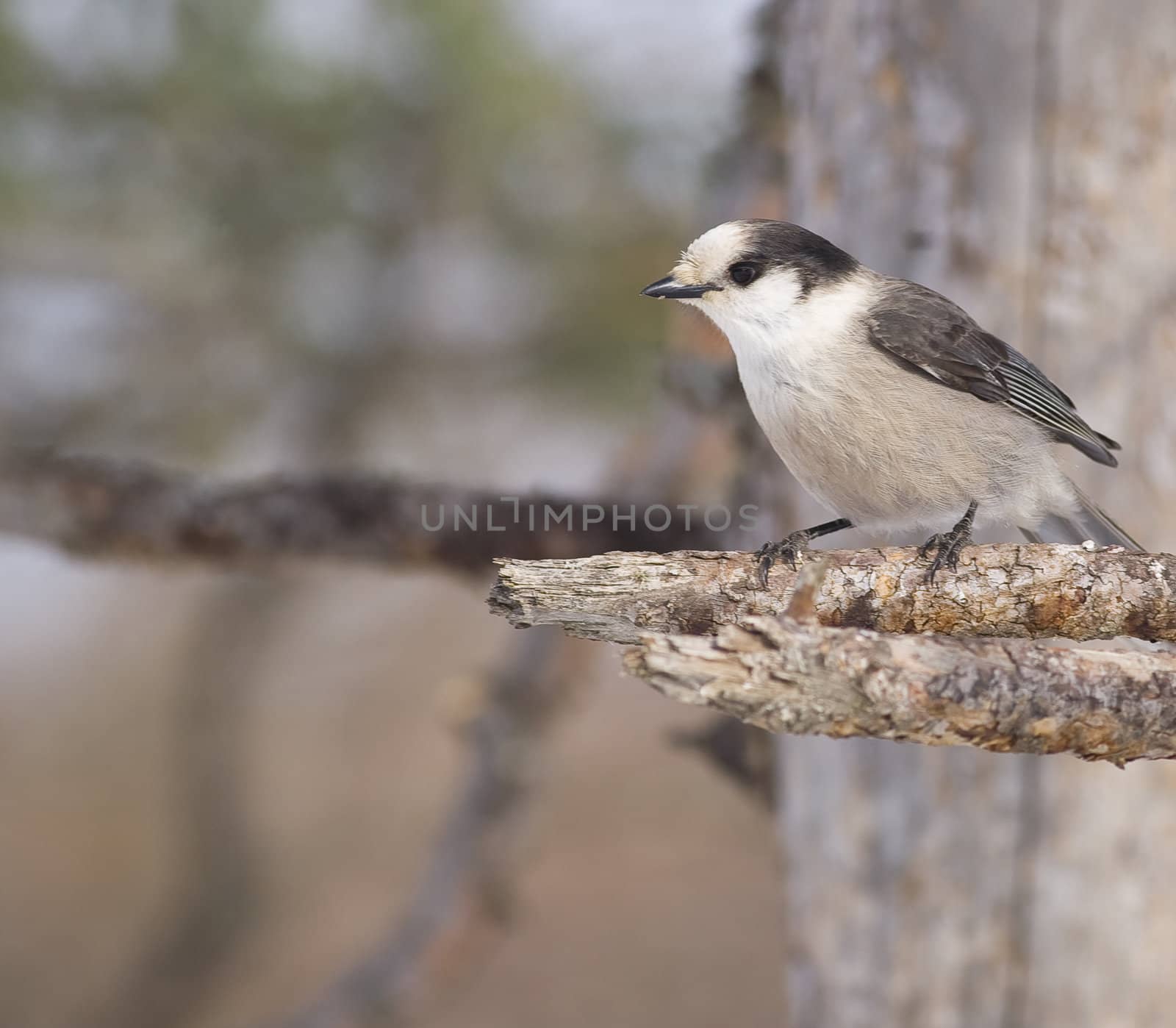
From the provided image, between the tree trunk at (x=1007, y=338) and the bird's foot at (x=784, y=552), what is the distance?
54 centimetres

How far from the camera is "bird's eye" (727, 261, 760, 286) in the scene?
4.40 ft

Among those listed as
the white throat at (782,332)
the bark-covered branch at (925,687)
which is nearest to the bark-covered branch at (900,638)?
the bark-covered branch at (925,687)

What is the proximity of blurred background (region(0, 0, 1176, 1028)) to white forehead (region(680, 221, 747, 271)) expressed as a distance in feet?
1.72

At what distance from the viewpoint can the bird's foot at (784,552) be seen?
1.17 metres

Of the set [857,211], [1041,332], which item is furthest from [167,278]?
[1041,332]

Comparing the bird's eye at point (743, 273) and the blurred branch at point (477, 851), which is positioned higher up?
the bird's eye at point (743, 273)

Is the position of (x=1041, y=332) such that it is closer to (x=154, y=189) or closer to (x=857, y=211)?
(x=857, y=211)

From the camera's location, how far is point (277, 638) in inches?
185

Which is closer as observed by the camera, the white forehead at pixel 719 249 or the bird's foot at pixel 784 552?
the bird's foot at pixel 784 552

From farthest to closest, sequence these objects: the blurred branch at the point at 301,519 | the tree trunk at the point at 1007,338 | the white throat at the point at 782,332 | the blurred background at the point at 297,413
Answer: the blurred background at the point at 297,413, the blurred branch at the point at 301,519, the tree trunk at the point at 1007,338, the white throat at the point at 782,332

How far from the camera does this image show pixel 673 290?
129 centimetres

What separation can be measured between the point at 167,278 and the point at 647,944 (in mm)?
3627

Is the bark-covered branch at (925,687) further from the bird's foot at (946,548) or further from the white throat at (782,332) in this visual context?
the white throat at (782,332)

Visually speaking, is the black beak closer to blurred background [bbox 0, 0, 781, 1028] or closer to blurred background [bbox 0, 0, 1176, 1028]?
blurred background [bbox 0, 0, 1176, 1028]
